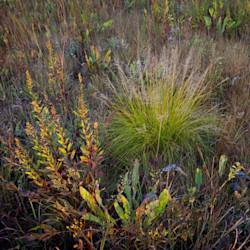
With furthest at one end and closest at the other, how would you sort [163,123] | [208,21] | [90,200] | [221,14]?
[221,14] < [208,21] < [163,123] < [90,200]

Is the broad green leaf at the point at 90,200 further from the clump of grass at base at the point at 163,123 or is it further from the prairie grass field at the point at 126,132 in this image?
the clump of grass at base at the point at 163,123

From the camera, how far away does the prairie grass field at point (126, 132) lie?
1.51 m

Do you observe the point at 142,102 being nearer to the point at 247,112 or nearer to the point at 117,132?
the point at 117,132

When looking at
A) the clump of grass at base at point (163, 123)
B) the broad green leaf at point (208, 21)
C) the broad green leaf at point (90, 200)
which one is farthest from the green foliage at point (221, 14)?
the broad green leaf at point (90, 200)

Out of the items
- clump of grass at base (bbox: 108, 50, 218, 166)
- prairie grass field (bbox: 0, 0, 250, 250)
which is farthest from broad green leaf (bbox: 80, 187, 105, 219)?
clump of grass at base (bbox: 108, 50, 218, 166)

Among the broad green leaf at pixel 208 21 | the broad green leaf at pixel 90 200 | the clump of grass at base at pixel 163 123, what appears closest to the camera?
the broad green leaf at pixel 90 200

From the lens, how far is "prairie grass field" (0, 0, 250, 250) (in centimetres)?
151

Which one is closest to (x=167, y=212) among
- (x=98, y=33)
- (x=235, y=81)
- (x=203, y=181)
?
(x=203, y=181)

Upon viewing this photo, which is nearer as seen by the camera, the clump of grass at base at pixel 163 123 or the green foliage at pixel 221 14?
the clump of grass at base at pixel 163 123

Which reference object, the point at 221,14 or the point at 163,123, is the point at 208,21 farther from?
the point at 163,123

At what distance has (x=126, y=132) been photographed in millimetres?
2268

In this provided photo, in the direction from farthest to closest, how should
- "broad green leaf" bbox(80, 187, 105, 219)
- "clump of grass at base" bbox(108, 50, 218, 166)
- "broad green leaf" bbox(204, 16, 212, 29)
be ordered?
"broad green leaf" bbox(204, 16, 212, 29) → "clump of grass at base" bbox(108, 50, 218, 166) → "broad green leaf" bbox(80, 187, 105, 219)

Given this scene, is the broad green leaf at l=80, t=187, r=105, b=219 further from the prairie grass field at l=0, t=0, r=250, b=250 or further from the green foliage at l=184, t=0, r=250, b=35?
the green foliage at l=184, t=0, r=250, b=35

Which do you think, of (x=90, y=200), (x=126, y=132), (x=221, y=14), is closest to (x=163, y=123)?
(x=126, y=132)
